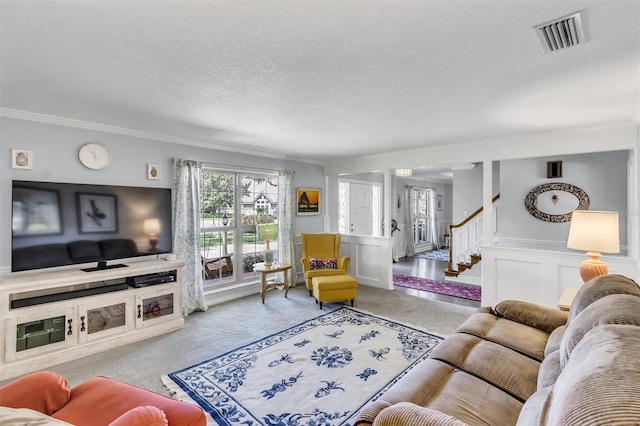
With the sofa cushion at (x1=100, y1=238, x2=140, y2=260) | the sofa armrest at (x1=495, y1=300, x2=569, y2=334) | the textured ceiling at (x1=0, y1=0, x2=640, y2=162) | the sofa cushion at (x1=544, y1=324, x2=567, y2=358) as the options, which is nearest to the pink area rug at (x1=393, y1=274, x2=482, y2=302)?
the sofa armrest at (x1=495, y1=300, x2=569, y2=334)

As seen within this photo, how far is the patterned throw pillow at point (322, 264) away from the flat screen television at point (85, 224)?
6.85 feet

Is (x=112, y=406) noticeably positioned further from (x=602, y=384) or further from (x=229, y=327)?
(x=229, y=327)

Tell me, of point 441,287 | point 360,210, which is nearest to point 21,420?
point 441,287

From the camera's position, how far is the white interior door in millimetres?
7090

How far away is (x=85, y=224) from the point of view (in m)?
3.20

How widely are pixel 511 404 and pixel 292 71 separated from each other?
2.28 m

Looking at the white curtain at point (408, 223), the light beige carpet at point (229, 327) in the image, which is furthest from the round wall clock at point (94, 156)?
the white curtain at point (408, 223)

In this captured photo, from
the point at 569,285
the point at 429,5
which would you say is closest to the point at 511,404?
the point at 429,5

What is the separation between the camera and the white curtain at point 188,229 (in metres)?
4.07

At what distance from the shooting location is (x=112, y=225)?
338 cm

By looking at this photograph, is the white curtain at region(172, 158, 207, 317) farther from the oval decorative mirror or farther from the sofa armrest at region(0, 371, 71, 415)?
the oval decorative mirror

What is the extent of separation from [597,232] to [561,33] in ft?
6.25

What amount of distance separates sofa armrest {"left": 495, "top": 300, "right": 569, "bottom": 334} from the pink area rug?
2.45 metres

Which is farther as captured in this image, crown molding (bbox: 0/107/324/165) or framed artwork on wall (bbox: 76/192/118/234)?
framed artwork on wall (bbox: 76/192/118/234)
